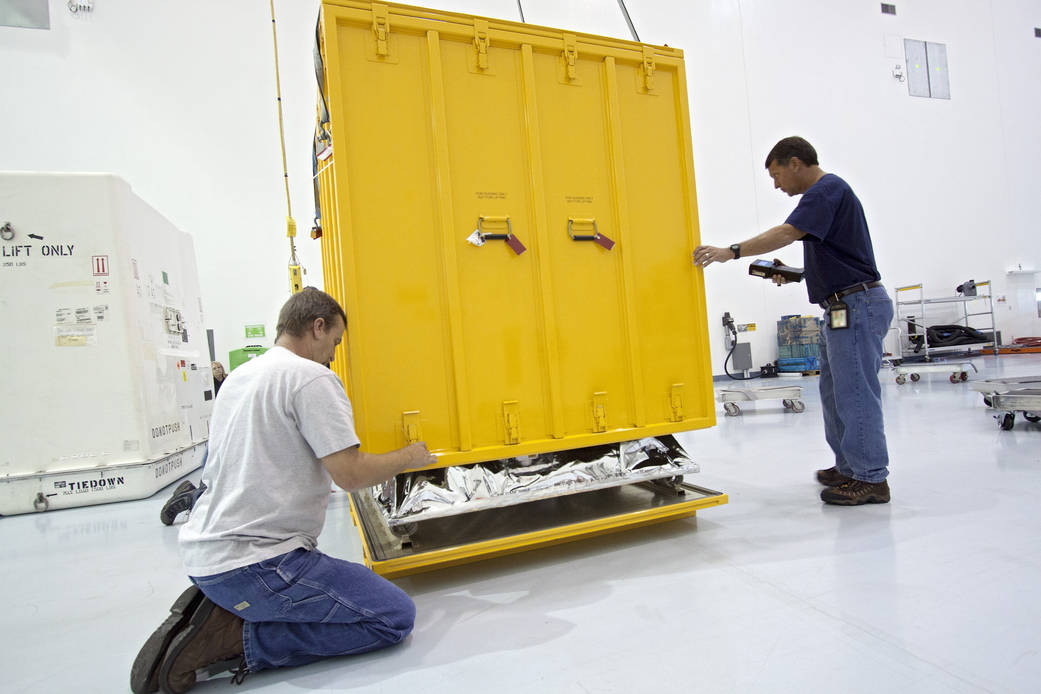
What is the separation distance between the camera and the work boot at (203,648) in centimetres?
→ 176

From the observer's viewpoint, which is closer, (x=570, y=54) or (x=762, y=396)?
(x=570, y=54)

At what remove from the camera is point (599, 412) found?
9.51ft

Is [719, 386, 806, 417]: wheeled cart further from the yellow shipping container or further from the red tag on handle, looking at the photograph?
the red tag on handle

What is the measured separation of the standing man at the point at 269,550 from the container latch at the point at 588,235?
158 centimetres

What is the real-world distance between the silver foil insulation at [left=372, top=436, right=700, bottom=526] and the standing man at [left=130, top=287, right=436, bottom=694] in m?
0.56

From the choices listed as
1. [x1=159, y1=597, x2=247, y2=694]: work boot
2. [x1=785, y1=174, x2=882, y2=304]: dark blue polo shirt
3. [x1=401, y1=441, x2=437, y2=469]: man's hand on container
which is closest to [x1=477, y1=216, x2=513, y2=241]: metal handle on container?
[x1=401, y1=441, x2=437, y2=469]: man's hand on container

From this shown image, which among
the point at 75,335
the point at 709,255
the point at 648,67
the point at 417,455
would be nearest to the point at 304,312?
the point at 417,455

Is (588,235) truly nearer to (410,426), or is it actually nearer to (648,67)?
(648,67)

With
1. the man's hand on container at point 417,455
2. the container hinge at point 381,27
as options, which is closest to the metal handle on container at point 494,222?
the container hinge at point 381,27

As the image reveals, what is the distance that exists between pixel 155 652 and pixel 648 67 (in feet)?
11.6

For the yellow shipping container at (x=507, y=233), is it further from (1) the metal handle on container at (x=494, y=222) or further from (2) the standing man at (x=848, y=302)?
(2) the standing man at (x=848, y=302)

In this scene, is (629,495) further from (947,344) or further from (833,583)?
(947,344)

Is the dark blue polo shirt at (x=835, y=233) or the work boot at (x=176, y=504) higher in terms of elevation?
the dark blue polo shirt at (x=835, y=233)

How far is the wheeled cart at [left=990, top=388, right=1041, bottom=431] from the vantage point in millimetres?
4464
